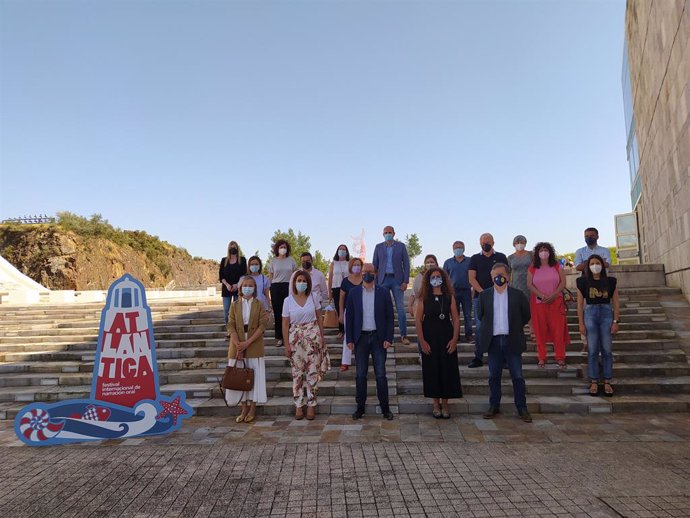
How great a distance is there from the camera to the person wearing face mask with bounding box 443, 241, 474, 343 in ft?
25.1

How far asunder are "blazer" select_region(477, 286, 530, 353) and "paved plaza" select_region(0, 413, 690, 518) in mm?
918

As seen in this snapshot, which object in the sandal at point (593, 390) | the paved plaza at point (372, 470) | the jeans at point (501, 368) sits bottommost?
the paved plaza at point (372, 470)

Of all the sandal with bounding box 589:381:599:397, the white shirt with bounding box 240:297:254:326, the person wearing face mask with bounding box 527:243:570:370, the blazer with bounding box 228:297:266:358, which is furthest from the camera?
the person wearing face mask with bounding box 527:243:570:370

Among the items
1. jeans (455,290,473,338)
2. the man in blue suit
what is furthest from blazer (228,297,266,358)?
jeans (455,290,473,338)

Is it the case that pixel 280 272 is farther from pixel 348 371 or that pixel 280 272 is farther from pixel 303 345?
pixel 303 345

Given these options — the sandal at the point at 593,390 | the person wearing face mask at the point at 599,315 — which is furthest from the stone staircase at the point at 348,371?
the person wearing face mask at the point at 599,315

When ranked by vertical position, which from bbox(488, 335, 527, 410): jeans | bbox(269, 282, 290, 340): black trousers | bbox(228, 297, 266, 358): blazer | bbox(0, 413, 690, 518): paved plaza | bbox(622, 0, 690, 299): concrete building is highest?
bbox(622, 0, 690, 299): concrete building

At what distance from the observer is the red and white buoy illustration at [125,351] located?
→ 514 centimetres

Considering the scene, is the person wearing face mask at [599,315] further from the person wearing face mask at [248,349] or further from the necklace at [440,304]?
the person wearing face mask at [248,349]

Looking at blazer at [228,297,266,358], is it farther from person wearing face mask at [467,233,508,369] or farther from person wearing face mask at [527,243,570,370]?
person wearing face mask at [527,243,570,370]

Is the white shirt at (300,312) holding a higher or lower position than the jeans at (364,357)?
higher

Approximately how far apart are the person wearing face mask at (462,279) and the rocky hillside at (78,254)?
1593 inches

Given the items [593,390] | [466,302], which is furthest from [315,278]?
[593,390]

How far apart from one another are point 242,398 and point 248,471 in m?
1.85
